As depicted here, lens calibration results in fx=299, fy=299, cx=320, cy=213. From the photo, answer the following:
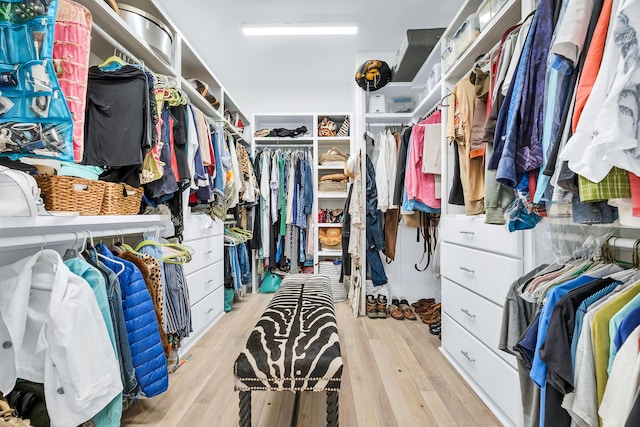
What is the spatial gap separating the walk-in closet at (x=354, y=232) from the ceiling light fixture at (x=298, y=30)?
3 cm

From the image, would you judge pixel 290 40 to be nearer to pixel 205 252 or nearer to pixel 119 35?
pixel 119 35

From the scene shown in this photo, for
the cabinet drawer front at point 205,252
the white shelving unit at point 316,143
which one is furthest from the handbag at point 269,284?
the cabinet drawer front at point 205,252

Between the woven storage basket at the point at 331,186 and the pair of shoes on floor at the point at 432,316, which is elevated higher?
the woven storage basket at the point at 331,186

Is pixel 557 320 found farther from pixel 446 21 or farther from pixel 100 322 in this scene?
pixel 446 21

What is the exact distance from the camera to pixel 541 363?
809mm

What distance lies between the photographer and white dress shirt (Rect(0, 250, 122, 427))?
0.92 m

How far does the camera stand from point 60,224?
1.05 meters

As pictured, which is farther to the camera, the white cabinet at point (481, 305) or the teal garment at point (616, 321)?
the white cabinet at point (481, 305)

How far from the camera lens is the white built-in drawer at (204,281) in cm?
211

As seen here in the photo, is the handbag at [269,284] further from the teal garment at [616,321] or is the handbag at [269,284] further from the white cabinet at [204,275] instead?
the teal garment at [616,321]

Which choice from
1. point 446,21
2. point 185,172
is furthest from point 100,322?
point 446,21

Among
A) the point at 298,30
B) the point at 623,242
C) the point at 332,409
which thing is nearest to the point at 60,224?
the point at 332,409

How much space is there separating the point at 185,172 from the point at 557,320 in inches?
73.0

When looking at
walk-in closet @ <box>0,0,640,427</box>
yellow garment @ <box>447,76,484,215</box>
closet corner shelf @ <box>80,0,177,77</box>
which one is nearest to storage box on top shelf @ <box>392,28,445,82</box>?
walk-in closet @ <box>0,0,640,427</box>
